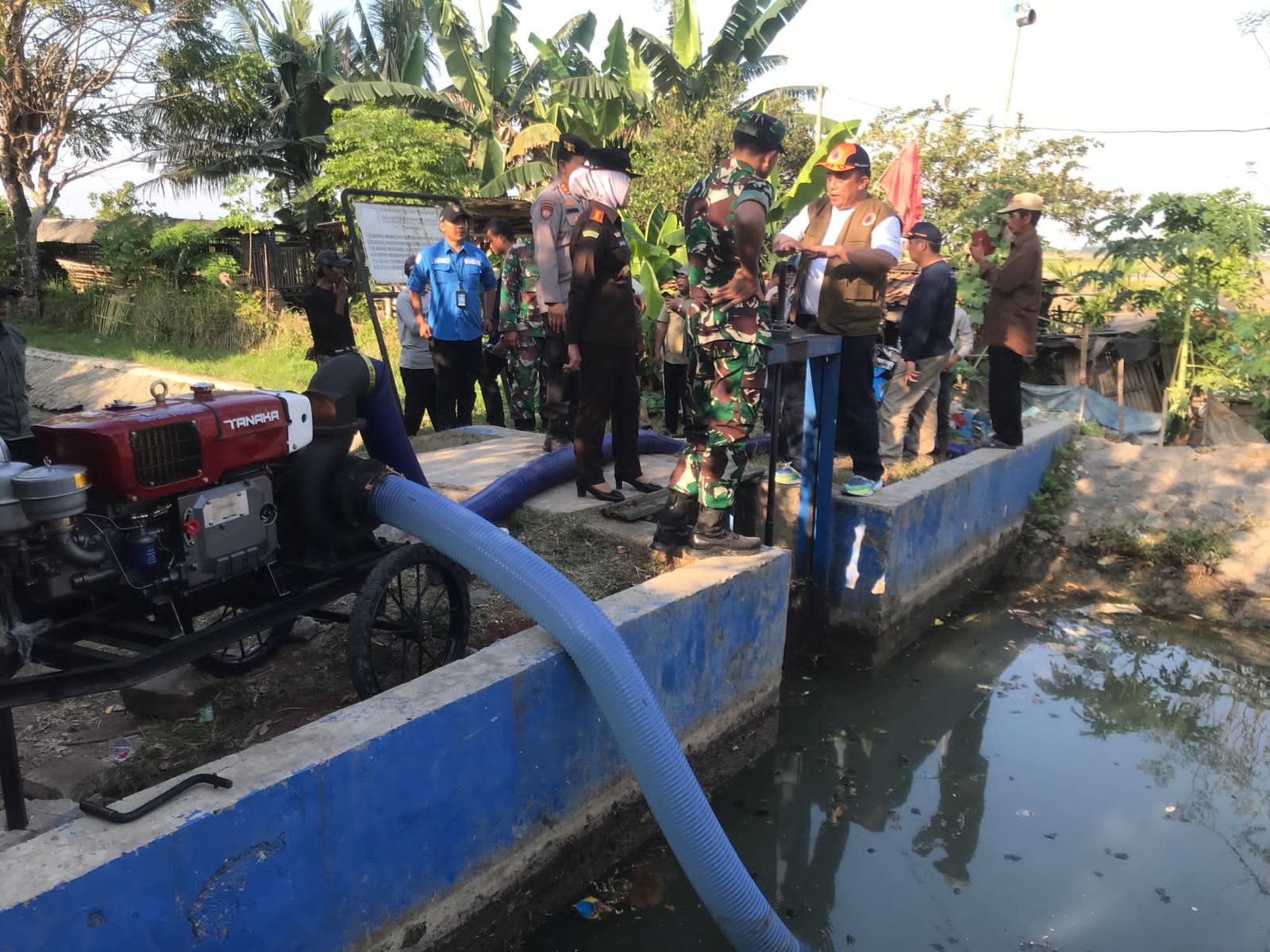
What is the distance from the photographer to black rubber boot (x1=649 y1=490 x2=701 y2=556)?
4.31 meters

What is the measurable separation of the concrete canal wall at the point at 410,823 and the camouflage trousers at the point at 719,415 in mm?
397

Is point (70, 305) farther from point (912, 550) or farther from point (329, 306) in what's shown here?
point (912, 550)

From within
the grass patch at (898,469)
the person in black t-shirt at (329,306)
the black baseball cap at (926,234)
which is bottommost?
the grass patch at (898,469)

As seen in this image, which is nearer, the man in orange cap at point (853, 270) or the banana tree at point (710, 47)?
the man in orange cap at point (853, 270)

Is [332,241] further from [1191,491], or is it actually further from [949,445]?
[1191,491]

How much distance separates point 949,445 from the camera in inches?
283

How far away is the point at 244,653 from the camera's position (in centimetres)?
361

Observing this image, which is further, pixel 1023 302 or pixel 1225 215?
pixel 1225 215

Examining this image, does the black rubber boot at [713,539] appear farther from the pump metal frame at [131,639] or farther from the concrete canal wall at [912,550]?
the pump metal frame at [131,639]

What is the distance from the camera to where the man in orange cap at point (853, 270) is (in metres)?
5.05

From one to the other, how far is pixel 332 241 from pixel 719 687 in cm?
1536

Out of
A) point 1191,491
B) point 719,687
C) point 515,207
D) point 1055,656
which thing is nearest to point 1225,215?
point 1191,491

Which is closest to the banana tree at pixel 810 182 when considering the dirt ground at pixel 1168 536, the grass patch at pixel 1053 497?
the grass patch at pixel 1053 497

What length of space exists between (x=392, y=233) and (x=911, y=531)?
4.97 meters
